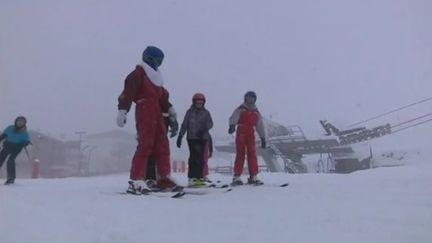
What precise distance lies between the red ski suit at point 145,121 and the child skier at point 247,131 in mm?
2127

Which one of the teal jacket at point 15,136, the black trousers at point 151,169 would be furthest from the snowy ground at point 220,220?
the teal jacket at point 15,136

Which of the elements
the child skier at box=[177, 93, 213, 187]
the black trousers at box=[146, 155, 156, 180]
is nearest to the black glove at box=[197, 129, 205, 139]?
the child skier at box=[177, 93, 213, 187]

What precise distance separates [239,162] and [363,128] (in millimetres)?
25620

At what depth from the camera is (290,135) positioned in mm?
30922

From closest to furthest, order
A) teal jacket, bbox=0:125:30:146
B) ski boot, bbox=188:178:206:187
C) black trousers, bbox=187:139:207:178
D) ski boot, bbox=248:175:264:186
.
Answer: ski boot, bbox=188:178:206:187 < ski boot, bbox=248:175:264:186 < black trousers, bbox=187:139:207:178 < teal jacket, bbox=0:125:30:146

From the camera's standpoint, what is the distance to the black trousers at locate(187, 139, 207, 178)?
26.6 feet

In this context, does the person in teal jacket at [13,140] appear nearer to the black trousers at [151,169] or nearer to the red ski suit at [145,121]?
the black trousers at [151,169]

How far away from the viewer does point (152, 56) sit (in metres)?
6.45

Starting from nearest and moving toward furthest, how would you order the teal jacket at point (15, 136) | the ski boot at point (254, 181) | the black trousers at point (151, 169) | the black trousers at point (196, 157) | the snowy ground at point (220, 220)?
the snowy ground at point (220, 220) → the black trousers at point (151, 169) → the ski boot at point (254, 181) → the black trousers at point (196, 157) → the teal jacket at point (15, 136)

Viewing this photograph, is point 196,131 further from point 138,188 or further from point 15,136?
point 15,136

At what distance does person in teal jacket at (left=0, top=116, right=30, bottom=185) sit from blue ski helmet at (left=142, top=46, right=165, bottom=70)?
4.85 meters

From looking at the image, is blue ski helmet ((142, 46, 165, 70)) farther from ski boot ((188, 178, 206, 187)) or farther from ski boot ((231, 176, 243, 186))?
ski boot ((231, 176, 243, 186))

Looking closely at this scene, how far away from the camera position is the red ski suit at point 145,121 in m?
5.99

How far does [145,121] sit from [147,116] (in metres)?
0.07
